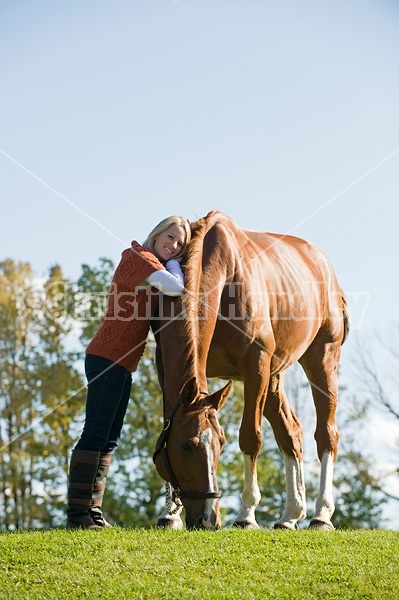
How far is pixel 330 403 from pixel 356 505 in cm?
1557

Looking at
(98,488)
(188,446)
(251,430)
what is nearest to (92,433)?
(98,488)

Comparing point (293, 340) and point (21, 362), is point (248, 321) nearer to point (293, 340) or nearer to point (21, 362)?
point (293, 340)

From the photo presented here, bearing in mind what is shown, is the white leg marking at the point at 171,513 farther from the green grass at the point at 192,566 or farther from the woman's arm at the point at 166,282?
the woman's arm at the point at 166,282

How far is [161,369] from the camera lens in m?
6.52

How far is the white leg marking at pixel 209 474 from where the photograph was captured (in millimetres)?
5402

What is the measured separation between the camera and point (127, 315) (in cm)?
619

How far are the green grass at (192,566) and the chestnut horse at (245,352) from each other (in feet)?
1.24

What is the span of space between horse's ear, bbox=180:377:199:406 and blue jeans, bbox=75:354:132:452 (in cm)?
69

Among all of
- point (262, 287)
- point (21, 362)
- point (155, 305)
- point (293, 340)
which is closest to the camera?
point (155, 305)

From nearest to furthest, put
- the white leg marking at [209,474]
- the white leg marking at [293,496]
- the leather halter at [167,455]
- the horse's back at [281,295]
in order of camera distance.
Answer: the white leg marking at [209,474] → the leather halter at [167,455] → the horse's back at [281,295] → the white leg marking at [293,496]

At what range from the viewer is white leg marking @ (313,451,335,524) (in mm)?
7531

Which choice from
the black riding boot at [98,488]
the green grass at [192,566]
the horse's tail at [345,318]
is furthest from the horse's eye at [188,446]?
the horse's tail at [345,318]

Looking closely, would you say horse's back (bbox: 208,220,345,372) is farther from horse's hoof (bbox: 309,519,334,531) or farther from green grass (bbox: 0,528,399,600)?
green grass (bbox: 0,528,399,600)

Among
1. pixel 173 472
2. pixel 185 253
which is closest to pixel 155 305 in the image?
pixel 185 253
